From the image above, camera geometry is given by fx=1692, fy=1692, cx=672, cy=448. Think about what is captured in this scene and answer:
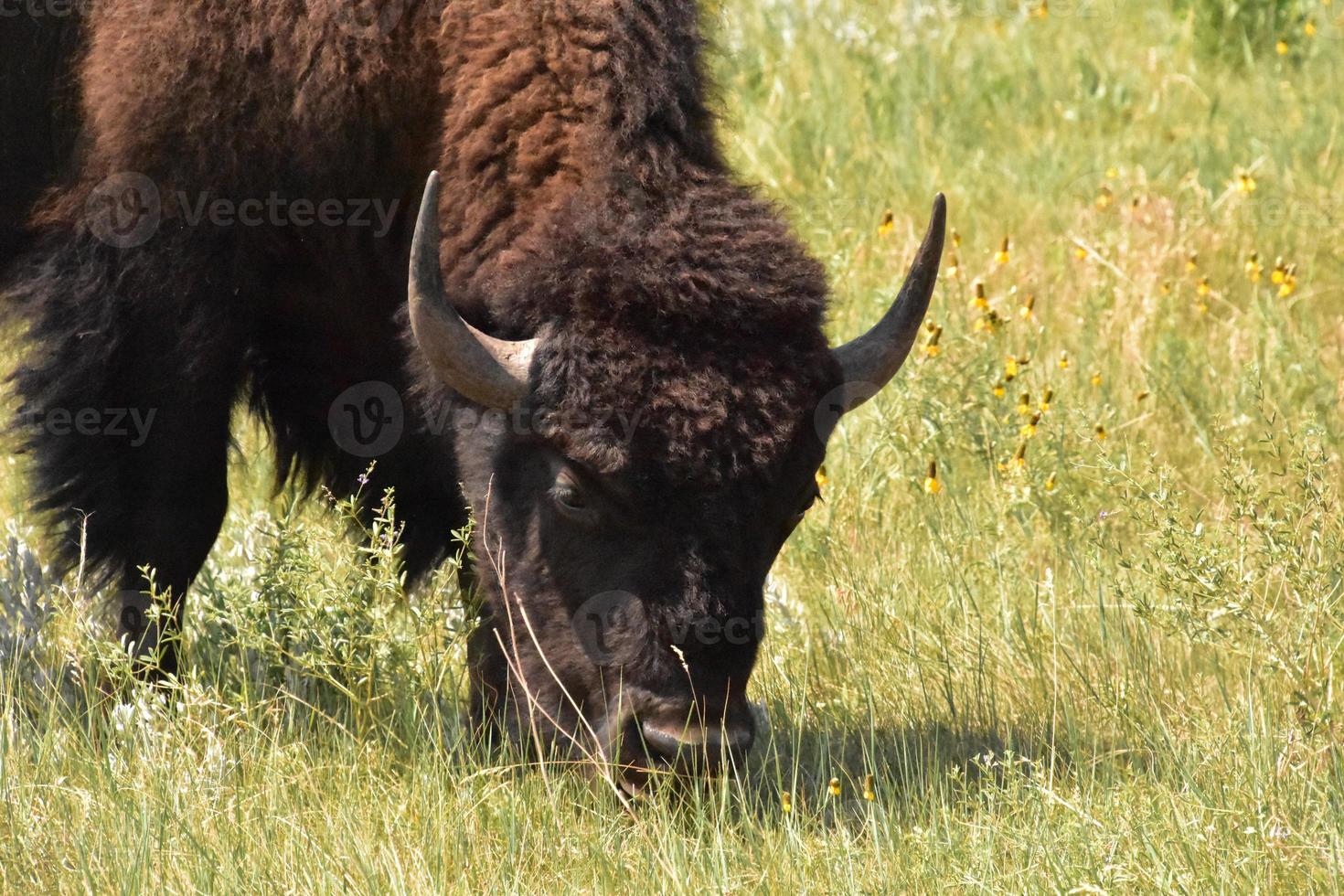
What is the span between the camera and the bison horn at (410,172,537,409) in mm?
3340

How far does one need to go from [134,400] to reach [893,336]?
1839 millimetres

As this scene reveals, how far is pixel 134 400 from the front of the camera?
13.5 ft

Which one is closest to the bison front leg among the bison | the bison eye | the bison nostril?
the bison

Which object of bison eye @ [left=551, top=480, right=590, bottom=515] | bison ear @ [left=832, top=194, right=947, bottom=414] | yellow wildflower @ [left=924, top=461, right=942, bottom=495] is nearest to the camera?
bison eye @ [left=551, top=480, right=590, bottom=515]

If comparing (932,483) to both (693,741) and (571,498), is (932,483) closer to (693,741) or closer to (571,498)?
(571,498)

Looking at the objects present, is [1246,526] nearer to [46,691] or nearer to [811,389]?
[811,389]

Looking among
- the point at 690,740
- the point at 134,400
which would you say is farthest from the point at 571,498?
the point at 134,400

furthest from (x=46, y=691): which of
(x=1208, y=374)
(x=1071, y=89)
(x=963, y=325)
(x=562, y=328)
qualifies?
(x=1071, y=89)

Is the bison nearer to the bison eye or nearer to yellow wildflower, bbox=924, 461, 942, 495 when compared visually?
the bison eye

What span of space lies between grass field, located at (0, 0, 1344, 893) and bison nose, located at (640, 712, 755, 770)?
0.25 feet

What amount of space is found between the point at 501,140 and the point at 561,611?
3.42 feet

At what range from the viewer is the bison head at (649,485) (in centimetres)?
330

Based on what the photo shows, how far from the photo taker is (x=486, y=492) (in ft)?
12.2

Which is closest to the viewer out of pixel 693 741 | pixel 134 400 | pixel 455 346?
pixel 693 741
